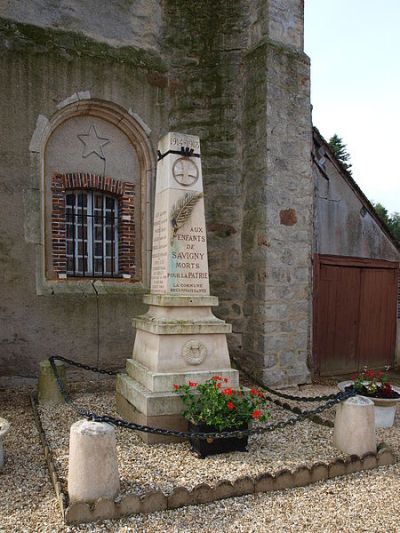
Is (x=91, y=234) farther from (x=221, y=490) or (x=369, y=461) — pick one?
(x=369, y=461)

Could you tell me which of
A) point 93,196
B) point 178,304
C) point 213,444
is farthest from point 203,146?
point 213,444

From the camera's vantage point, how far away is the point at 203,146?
7652 millimetres

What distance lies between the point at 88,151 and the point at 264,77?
2.96 m

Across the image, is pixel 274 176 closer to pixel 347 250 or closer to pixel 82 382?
pixel 347 250

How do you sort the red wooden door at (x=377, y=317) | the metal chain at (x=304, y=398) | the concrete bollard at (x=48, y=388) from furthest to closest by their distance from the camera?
the red wooden door at (x=377, y=317) < the concrete bollard at (x=48, y=388) < the metal chain at (x=304, y=398)

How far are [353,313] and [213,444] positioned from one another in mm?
5137

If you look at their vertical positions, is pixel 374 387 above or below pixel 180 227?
below

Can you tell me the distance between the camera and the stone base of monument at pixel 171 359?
14.6ft

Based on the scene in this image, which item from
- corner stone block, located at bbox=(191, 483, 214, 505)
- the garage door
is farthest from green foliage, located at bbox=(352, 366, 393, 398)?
corner stone block, located at bbox=(191, 483, 214, 505)

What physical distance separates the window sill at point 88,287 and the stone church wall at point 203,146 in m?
0.03

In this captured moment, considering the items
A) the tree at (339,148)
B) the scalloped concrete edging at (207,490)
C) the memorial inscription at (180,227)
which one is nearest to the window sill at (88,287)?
the memorial inscription at (180,227)

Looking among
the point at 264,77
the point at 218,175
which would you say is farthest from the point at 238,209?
A: the point at 264,77

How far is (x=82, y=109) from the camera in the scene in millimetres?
6992

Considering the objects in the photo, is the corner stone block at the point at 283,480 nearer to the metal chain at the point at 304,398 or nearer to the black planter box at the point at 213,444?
the black planter box at the point at 213,444
